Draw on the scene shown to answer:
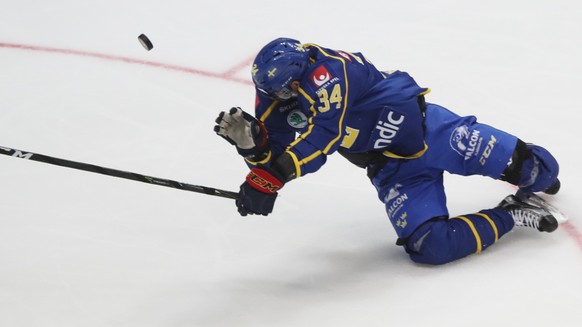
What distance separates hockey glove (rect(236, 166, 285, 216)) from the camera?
3.17 metres

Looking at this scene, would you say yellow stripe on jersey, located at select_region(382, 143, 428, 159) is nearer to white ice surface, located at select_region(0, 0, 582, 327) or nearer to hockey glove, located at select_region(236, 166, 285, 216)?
white ice surface, located at select_region(0, 0, 582, 327)

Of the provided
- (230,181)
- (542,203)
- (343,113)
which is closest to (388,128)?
(343,113)

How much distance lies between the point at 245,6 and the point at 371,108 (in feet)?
9.78

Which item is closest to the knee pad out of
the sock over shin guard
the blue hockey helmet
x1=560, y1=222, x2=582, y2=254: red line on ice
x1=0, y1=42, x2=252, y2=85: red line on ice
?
the sock over shin guard

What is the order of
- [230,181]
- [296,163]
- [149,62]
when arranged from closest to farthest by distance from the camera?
1. [296,163]
2. [230,181]
3. [149,62]

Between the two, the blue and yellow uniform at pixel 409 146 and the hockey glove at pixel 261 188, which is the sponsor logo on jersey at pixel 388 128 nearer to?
the blue and yellow uniform at pixel 409 146

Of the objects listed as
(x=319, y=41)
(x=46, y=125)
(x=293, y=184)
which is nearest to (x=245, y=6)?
(x=319, y=41)

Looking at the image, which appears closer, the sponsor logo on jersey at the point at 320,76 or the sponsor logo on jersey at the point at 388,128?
the sponsor logo on jersey at the point at 320,76

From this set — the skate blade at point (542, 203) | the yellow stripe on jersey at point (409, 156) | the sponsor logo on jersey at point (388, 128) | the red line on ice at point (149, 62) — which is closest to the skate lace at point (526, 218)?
the skate blade at point (542, 203)

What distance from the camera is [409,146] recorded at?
3.56 metres

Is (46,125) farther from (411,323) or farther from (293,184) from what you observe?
(411,323)

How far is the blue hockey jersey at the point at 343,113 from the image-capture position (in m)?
3.17

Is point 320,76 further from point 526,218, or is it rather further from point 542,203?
point 542,203

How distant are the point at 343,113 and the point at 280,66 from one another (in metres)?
0.27
